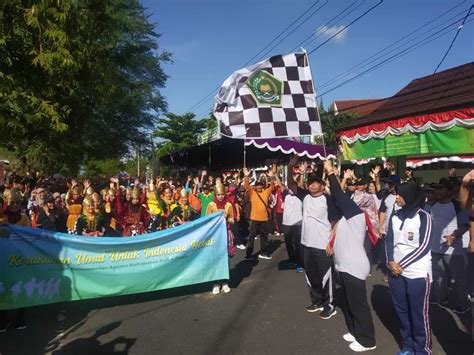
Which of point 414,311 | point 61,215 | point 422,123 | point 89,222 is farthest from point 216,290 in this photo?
point 422,123

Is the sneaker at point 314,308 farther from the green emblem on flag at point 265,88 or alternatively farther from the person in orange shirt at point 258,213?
the person in orange shirt at point 258,213

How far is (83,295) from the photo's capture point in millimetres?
5051

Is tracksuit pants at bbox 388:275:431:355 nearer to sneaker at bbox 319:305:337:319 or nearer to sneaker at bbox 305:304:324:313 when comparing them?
sneaker at bbox 319:305:337:319

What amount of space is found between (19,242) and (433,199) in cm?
572

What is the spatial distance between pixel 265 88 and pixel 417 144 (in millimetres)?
3205

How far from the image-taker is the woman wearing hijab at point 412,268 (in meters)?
3.66

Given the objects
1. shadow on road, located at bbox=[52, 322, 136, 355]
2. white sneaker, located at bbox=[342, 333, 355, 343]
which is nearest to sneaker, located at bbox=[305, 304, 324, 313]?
white sneaker, located at bbox=[342, 333, 355, 343]

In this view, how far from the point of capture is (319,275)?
16.9 ft

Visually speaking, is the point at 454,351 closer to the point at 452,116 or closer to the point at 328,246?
the point at 328,246

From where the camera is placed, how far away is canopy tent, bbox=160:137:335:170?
12078 mm

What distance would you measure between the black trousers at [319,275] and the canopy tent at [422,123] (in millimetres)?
3231

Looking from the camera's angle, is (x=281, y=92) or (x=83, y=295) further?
(x=281, y=92)

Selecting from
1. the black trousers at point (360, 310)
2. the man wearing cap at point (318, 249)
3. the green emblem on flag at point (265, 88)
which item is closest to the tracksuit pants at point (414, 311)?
the black trousers at point (360, 310)

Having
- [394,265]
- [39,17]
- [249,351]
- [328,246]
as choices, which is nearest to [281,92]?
[328,246]
